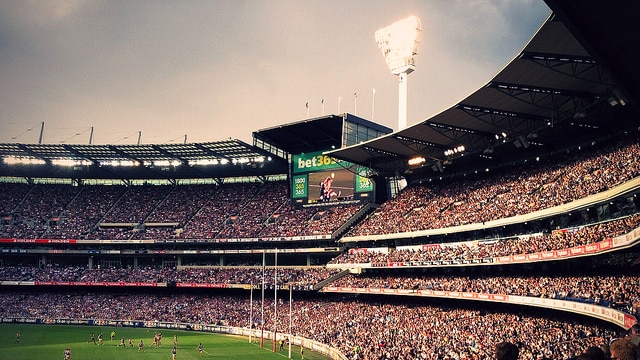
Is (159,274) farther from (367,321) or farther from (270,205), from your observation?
(367,321)

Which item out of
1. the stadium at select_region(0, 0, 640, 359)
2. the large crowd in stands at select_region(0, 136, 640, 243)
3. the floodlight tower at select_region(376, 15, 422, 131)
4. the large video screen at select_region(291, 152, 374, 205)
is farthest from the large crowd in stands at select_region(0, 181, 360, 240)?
the floodlight tower at select_region(376, 15, 422, 131)

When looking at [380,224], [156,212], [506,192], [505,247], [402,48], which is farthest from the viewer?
[156,212]

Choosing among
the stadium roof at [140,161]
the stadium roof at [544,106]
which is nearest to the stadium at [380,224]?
the stadium roof at [544,106]

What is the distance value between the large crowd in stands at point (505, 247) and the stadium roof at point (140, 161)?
24982 millimetres

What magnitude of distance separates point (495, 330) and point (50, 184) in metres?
82.2

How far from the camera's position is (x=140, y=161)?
282 feet

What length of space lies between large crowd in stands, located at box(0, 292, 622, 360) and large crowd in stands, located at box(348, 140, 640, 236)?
8.56 meters

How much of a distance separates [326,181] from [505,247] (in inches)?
1387

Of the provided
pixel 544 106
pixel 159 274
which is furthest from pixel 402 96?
pixel 159 274

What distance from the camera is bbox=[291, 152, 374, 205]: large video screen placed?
7181cm

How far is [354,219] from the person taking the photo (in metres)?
69.4

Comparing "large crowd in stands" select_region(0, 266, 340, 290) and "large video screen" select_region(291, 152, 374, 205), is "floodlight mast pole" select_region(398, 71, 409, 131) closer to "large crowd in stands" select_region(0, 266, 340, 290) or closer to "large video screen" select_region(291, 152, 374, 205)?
"large video screen" select_region(291, 152, 374, 205)

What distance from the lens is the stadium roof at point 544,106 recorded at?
1094cm

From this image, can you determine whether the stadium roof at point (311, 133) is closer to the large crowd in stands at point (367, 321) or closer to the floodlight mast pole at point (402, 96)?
the floodlight mast pole at point (402, 96)
